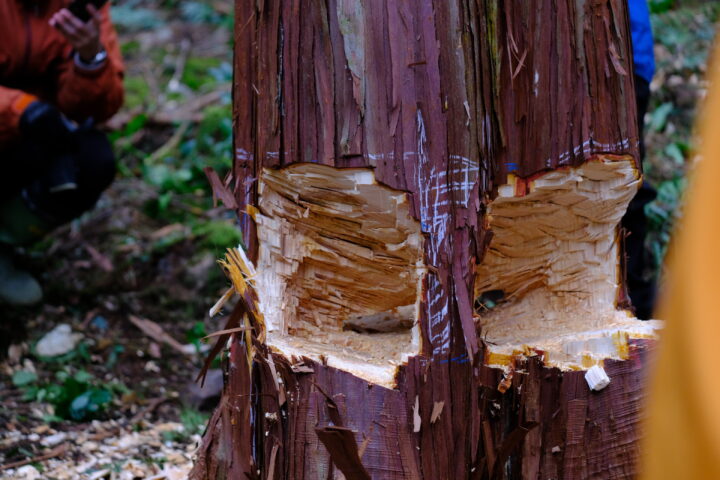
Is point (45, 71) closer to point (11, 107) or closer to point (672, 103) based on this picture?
point (11, 107)

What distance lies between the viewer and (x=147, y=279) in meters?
3.81

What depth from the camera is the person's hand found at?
10.2 ft

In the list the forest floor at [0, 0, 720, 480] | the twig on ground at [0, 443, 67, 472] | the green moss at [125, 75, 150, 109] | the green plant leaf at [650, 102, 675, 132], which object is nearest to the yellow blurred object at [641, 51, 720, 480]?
the forest floor at [0, 0, 720, 480]

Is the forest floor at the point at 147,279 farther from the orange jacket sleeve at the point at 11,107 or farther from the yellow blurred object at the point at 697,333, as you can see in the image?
the yellow blurred object at the point at 697,333

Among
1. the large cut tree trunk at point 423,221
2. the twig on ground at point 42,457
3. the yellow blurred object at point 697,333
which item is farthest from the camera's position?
the twig on ground at point 42,457

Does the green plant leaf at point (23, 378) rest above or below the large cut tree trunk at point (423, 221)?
below

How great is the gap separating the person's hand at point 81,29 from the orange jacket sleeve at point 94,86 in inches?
4.0

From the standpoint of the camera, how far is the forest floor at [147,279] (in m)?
2.66

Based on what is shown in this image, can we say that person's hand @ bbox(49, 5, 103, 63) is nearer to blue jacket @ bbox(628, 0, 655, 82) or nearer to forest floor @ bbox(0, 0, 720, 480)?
forest floor @ bbox(0, 0, 720, 480)

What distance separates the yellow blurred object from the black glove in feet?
9.97

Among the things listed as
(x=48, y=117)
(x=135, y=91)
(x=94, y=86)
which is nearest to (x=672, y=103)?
(x=94, y=86)

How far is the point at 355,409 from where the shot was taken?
1.74 m

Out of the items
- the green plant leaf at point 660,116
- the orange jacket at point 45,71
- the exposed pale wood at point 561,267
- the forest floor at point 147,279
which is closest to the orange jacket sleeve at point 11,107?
the orange jacket at point 45,71

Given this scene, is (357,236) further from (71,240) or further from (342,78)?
(71,240)
